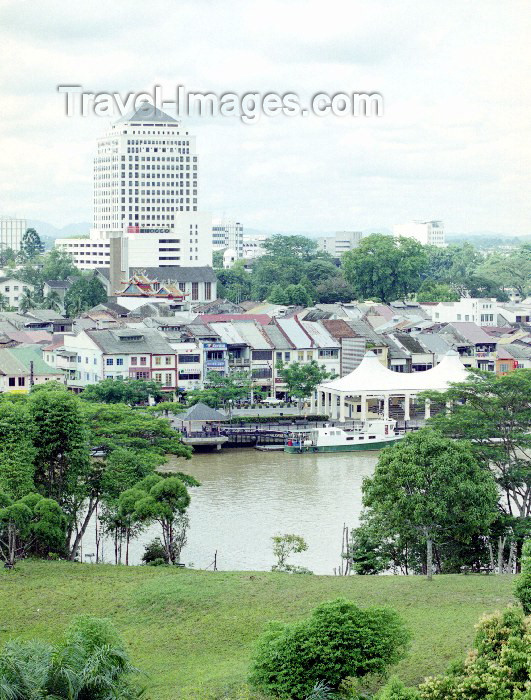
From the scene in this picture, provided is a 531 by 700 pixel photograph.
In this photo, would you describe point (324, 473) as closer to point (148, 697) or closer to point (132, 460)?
point (132, 460)

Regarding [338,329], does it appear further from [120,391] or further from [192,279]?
[192,279]

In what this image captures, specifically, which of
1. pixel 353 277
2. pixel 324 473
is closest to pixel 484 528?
pixel 324 473

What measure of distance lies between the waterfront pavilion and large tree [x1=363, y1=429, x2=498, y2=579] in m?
23.7

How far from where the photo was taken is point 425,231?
188000 millimetres

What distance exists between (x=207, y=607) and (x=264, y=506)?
1234 cm

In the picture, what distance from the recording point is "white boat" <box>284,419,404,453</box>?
138ft

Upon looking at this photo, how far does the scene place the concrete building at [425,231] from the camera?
187m

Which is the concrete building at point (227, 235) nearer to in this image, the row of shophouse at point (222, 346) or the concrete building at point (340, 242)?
the concrete building at point (340, 242)

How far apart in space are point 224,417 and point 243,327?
9939 millimetres

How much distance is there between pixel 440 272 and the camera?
116375 mm

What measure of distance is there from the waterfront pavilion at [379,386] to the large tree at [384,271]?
3460 cm

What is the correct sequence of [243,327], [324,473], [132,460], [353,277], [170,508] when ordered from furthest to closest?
1. [353,277]
2. [243,327]
3. [324,473]
4. [132,460]
5. [170,508]

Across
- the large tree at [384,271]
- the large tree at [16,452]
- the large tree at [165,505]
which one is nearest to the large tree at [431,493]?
the large tree at [165,505]

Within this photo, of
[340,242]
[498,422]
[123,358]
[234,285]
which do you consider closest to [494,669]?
[498,422]
